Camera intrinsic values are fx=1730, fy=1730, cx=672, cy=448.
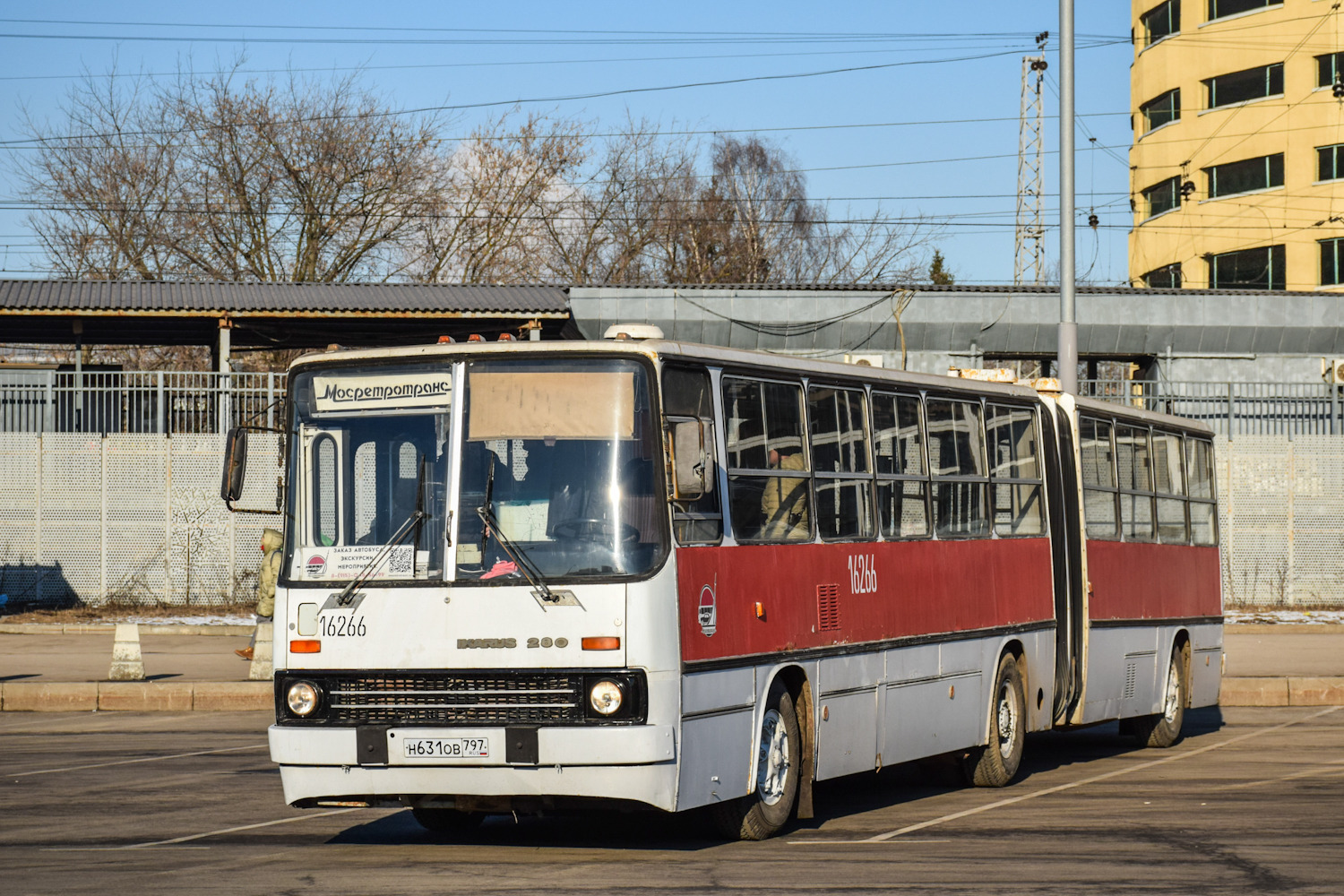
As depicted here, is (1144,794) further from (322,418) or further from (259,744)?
(259,744)

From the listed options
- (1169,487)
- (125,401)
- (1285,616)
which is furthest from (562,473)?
(1285,616)

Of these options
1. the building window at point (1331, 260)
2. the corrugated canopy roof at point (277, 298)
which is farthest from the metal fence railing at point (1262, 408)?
the building window at point (1331, 260)

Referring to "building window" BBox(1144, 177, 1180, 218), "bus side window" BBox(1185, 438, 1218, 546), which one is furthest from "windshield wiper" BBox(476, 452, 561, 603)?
→ "building window" BBox(1144, 177, 1180, 218)

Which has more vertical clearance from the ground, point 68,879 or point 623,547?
point 623,547

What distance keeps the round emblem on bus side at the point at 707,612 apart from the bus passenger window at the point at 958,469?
316 cm

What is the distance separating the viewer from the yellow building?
53500 mm

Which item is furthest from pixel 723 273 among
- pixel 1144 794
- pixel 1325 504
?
pixel 1144 794

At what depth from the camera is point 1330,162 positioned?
53.6 metres

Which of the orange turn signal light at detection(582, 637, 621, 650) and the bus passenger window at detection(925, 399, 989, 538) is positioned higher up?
the bus passenger window at detection(925, 399, 989, 538)

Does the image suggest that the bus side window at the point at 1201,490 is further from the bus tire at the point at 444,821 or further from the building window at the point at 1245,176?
the building window at the point at 1245,176

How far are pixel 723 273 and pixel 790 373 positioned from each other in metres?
54.1

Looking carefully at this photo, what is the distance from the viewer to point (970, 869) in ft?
26.7

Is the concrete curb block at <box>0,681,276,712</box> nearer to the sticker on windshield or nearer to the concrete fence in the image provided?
the sticker on windshield

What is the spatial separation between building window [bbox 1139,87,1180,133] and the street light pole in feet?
136
